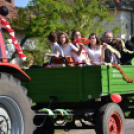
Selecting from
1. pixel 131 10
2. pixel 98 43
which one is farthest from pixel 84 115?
pixel 131 10

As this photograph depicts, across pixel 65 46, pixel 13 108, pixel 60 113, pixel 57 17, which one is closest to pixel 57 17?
pixel 57 17

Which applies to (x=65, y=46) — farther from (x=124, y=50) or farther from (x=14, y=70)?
(x=14, y=70)

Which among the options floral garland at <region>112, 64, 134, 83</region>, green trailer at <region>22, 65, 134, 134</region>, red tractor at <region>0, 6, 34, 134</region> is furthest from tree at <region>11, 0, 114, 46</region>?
red tractor at <region>0, 6, 34, 134</region>

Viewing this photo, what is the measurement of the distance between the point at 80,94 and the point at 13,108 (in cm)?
182

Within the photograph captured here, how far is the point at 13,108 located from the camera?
5000 millimetres

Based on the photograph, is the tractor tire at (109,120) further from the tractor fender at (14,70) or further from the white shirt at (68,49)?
the tractor fender at (14,70)

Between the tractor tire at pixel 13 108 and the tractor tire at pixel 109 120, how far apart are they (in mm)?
1667

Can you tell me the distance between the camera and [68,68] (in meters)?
6.65

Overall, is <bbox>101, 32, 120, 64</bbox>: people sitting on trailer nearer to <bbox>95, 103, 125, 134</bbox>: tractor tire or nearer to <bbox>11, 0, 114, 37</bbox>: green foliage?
<bbox>95, 103, 125, 134</bbox>: tractor tire

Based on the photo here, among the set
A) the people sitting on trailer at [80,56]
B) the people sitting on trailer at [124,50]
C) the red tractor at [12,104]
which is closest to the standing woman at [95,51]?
the people sitting on trailer at [80,56]

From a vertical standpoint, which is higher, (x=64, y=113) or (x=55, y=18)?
(x=55, y=18)

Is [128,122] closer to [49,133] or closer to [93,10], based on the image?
[49,133]

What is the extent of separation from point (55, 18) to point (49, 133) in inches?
460

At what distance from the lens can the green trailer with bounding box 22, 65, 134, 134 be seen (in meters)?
6.51
